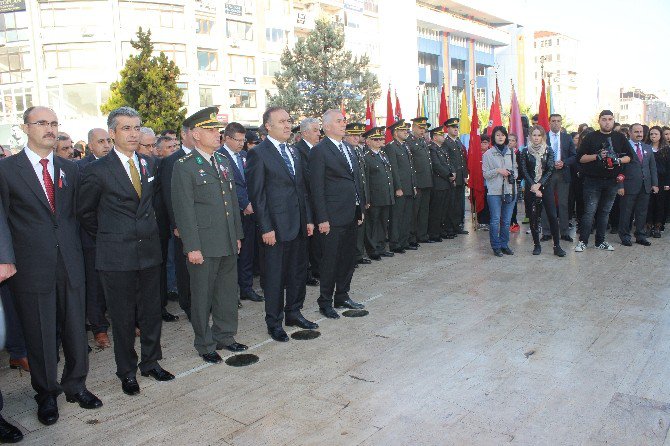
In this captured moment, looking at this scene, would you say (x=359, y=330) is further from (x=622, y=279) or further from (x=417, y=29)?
(x=417, y=29)

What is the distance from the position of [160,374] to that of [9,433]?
1078 millimetres

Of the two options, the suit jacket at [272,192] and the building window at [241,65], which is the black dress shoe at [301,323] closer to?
the suit jacket at [272,192]

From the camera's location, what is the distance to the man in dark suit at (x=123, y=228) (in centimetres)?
390

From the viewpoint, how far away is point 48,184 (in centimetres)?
368

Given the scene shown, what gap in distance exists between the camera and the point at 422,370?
13.6 ft

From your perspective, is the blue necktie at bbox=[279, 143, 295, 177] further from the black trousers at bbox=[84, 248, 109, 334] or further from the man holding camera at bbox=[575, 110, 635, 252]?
the man holding camera at bbox=[575, 110, 635, 252]

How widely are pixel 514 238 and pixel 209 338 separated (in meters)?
6.57

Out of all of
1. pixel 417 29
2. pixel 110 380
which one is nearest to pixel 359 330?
pixel 110 380

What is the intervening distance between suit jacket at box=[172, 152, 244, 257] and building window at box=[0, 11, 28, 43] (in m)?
34.7

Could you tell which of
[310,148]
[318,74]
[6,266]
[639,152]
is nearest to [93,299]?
[6,266]

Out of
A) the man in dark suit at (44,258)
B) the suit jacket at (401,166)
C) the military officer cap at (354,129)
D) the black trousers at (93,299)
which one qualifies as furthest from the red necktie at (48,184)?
the suit jacket at (401,166)

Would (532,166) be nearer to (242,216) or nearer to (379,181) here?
(379,181)

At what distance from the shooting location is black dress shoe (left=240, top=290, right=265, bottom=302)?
256 inches

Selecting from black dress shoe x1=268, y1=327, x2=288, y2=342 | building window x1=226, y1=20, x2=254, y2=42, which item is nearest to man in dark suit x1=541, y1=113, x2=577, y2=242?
black dress shoe x1=268, y1=327, x2=288, y2=342
